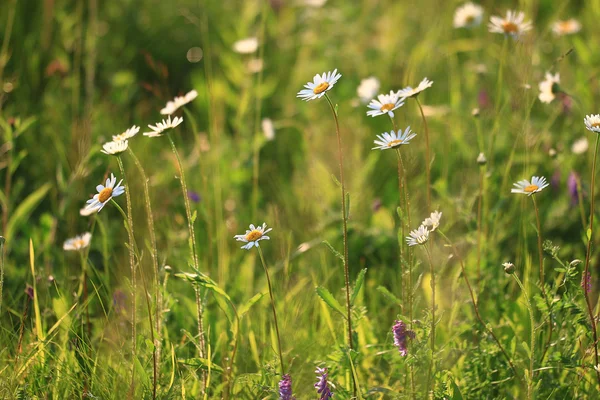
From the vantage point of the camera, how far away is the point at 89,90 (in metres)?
2.33

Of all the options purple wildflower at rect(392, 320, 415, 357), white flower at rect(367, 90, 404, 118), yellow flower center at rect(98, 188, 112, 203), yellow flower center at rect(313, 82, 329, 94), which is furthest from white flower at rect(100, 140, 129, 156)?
purple wildflower at rect(392, 320, 415, 357)

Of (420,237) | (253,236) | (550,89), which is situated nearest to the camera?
(420,237)

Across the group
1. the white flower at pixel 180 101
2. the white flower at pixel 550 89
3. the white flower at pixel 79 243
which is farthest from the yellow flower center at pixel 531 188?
the white flower at pixel 79 243

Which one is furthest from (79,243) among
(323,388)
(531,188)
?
(531,188)

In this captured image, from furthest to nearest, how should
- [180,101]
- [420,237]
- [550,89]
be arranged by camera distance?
[550,89]
[180,101]
[420,237]

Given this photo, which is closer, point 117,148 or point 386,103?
point 117,148

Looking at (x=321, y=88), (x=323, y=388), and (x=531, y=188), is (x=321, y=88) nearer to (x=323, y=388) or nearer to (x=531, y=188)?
(x=531, y=188)

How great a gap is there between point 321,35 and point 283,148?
0.78m

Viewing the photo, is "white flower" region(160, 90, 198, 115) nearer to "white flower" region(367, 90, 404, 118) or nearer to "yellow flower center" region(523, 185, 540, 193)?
"white flower" region(367, 90, 404, 118)

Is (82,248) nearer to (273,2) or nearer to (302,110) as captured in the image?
(302,110)

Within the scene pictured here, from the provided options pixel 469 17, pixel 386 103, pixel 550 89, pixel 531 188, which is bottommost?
pixel 531 188

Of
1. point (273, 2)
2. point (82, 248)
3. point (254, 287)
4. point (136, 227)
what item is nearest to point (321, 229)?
point (254, 287)

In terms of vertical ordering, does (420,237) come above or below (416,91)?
below

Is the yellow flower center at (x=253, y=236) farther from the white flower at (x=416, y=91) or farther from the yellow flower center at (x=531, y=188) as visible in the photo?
the yellow flower center at (x=531, y=188)
